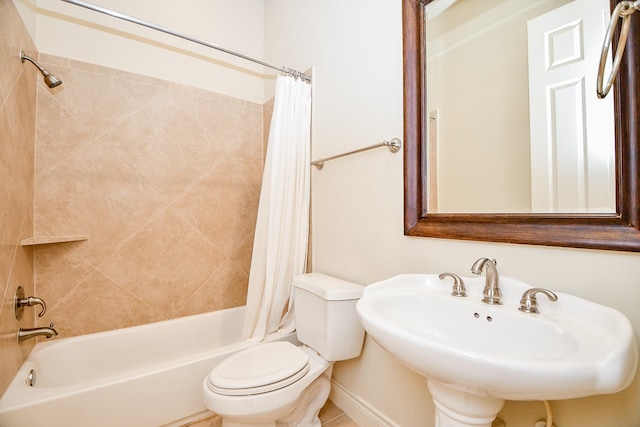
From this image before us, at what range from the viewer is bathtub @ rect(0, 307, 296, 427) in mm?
1078

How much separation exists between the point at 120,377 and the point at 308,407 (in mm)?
854

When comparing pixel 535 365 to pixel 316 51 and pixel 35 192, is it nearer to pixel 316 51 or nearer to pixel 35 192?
pixel 316 51

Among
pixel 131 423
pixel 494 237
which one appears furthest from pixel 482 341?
pixel 131 423

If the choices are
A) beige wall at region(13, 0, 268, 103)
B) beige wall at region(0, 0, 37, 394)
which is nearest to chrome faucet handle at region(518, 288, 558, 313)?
beige wall at region(0, 0, 37, 394)

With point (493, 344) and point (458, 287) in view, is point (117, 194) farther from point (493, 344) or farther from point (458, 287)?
point (493, 344)

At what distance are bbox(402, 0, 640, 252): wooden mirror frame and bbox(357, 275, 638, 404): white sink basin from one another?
0.16m

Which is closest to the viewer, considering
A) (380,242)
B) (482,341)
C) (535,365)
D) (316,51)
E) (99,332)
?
(535,365)

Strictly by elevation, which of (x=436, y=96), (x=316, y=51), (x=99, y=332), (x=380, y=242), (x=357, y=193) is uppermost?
(x=316, y=51)

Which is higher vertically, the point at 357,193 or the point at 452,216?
the point at 357,193

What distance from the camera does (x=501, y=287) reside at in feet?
2.93

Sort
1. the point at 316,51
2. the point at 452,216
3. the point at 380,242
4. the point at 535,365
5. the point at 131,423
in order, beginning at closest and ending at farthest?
the point at 535,365, the point at 452,216, the point at 131,423, the point at 380,242, the point at 316,51

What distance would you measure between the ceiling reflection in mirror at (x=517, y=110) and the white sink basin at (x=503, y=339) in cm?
29

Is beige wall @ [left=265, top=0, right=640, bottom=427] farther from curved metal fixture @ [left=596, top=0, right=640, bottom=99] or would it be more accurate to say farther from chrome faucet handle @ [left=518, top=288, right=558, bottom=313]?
curved metal fixture @ [left=596, top=0, right=640, bottom=99]

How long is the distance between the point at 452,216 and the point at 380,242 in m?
0.37
